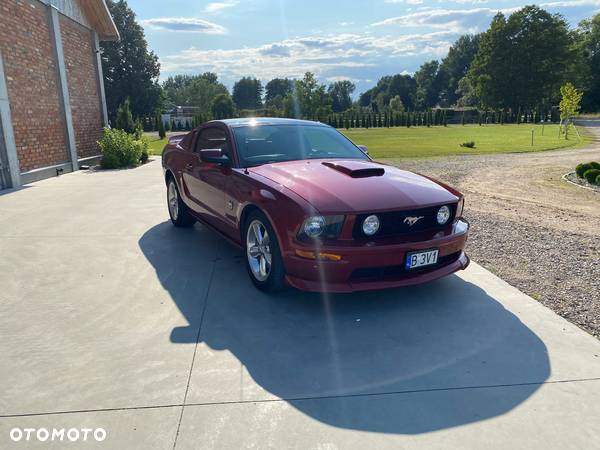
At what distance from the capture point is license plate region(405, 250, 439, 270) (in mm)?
3654

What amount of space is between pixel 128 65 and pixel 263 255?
54.2 metres

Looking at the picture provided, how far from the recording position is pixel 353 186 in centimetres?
389

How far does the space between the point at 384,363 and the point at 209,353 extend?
1.22 meters

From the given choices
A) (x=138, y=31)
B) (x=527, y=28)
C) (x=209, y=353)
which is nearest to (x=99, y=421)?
(x=209, y=353)

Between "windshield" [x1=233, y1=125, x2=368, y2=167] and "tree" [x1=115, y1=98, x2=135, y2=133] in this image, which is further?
"tree" [x1=115, y1=98, x2=135, y2=133]

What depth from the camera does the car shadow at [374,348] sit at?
2594mm

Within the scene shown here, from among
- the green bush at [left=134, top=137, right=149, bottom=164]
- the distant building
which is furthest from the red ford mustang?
the green bush at [left=134, top=137, right=149, bottom=164]

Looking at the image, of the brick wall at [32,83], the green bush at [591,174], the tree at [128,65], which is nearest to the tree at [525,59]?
the tree at [128,65]

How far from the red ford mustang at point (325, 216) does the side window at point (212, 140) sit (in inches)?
1.4

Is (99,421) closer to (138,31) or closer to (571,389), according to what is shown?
(571,389)

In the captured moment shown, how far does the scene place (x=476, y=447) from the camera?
226cm

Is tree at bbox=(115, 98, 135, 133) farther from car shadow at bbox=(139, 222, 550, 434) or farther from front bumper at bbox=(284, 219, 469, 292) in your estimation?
front bumper at bbox=(284, 219, 469, 292)

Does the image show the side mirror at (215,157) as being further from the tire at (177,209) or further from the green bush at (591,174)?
the green bush at (591,174)

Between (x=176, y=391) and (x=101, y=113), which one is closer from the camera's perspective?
(x=176, y=391)
